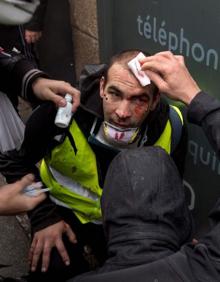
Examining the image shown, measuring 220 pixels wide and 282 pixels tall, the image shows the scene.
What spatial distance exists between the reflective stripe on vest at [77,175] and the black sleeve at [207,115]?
2.95 ft

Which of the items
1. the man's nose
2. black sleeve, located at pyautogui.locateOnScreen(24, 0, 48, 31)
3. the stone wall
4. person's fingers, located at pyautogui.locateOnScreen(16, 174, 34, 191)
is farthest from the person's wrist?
black sleeve, located at pyautogui.locateOnScreen(24, 0, 48, 31)

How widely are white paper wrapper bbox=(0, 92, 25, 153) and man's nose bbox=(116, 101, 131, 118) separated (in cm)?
61

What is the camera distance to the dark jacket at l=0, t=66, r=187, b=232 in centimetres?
253

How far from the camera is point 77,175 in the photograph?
104 inches

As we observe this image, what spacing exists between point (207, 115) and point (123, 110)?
849 mm

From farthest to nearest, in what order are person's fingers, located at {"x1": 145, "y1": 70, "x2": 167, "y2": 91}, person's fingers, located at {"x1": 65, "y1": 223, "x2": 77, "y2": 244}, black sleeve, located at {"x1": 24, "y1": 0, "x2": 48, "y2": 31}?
black sleeve, located at {"x1": 24, "y1": 0, "x2": 48, "y2": 31}, person's fingers, located at {"x1": 65, "y1": 223, "x2": 77, "y2": 244}, person's fingers, located at {"x1": 145, "y1": 70, "x2": 167, "y2": 91}

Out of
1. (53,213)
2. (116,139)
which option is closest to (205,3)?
(116,139)

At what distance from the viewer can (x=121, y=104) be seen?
246 centimetres

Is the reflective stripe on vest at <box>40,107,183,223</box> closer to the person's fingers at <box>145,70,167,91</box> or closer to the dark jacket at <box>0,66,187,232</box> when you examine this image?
the dark jacket at <box>0,66,187,232</box>

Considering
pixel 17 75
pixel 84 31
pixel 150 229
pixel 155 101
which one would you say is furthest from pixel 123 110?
pixel 84 31

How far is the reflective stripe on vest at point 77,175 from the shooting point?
2.57m

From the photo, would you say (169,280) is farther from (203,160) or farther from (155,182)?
(203,160)

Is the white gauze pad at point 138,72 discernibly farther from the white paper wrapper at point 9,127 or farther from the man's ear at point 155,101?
the white paper wrapper at point 9,127

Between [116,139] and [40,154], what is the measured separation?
0.46 m
